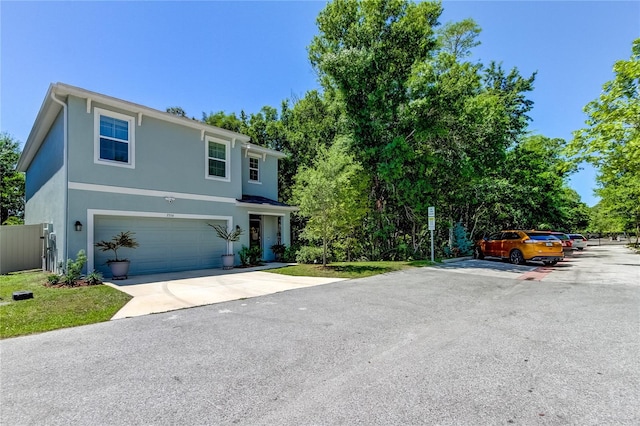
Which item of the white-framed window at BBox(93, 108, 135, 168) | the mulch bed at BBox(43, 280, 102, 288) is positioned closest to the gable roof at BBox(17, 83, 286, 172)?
the white-framed window at BBox(93, 108, 135, 168)

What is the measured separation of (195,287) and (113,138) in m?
6.12

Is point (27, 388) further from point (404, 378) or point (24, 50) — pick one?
point (24, 50)

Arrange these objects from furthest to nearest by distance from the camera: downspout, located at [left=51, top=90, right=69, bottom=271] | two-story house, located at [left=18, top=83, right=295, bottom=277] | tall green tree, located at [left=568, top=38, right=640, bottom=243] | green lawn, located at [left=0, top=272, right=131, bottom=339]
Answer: tall green tree, located at [left=568, top=38, right=640, bottom=243] → two-story house, located at [left=18, top=83, right=295, bottom=277] → downspout, located at [left=51, top=90, right=69, bottom=271] → green lawn, located at [left=0, top=272, right=131, bottom=339]

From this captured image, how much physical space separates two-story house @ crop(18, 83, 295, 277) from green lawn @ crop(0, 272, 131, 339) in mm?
2174

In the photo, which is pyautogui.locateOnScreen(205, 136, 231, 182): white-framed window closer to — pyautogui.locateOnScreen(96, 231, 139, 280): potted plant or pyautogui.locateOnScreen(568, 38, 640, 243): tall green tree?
pyautogui.locateOnScreen(96, 231, 139, 280): potted plant

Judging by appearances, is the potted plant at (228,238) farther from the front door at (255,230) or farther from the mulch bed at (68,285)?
the mulch bed at (68,285)

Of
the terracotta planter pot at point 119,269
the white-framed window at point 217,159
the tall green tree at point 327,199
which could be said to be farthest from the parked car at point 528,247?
the terracotta planter pot at point 119,269

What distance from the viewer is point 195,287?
920 centimetres

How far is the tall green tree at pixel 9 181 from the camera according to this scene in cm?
2750

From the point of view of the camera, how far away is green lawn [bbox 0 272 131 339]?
17.9 ft

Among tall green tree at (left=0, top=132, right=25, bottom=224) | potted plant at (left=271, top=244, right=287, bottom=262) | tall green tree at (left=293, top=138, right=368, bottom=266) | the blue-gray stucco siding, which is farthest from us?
tall green tree at (left=0, top=132, right=25, bottom=224)

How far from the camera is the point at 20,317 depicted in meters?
5.86

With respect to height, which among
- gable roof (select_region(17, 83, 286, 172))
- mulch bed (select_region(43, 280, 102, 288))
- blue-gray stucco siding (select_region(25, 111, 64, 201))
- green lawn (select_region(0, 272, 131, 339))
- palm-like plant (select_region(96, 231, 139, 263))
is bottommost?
green lawn (select_region(0, 272, 131, 339))

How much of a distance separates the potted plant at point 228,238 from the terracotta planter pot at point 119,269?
3.75m
